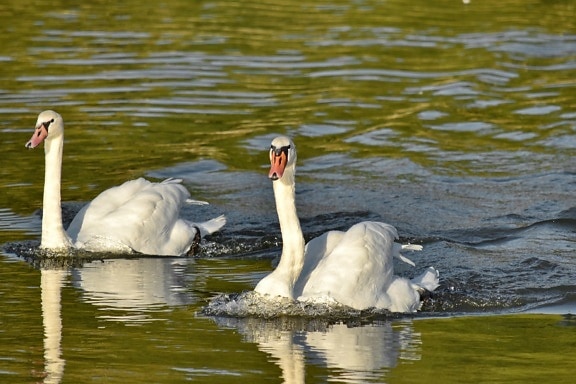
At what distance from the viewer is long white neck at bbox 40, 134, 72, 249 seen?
12.1 meters

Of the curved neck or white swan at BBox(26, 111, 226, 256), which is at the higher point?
the curved neck

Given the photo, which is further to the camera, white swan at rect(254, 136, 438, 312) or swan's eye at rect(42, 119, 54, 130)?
swan's eye at rect(42, 119, 54, 130)

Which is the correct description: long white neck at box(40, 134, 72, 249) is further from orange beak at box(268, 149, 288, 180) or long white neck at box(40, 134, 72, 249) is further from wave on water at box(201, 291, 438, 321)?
orange beak at box(268, 149, 288, 180)

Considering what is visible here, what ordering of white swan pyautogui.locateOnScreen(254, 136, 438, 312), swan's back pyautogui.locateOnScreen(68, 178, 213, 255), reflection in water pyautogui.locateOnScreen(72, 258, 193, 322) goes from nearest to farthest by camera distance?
white swan pyautogui.locateOnScreen(254, 136, 438, 312) < reflection in water pyautogui.locateOnScreen(72, 258, 193, 322) < swan's back pyautogui.locateOnScreen(68, 178, 213, 255)

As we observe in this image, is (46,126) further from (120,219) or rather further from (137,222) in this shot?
(137,222)

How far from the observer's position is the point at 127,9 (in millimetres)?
27703

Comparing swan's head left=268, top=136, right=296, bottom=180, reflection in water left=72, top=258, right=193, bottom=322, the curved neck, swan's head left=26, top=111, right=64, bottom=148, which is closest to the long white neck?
swan's head left=26, top=111, right=64, bottom=148

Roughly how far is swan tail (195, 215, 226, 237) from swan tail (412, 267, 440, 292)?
98.3 inches

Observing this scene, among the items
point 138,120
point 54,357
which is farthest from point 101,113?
point 54,357

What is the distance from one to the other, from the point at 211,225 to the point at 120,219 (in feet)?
3.13

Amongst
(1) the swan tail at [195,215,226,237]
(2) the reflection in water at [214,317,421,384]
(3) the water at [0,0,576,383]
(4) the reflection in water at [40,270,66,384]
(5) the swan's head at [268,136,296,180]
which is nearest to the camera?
(4) the reflection in water at [40,270,66,384]

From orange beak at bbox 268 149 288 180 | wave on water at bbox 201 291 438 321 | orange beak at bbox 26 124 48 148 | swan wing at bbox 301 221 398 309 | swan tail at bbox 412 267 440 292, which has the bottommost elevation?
swan tail at bbox 412 267 440 292

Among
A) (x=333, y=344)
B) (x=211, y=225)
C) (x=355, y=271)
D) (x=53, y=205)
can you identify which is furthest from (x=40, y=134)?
(x=333, y=344)

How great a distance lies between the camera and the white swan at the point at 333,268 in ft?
32.5
